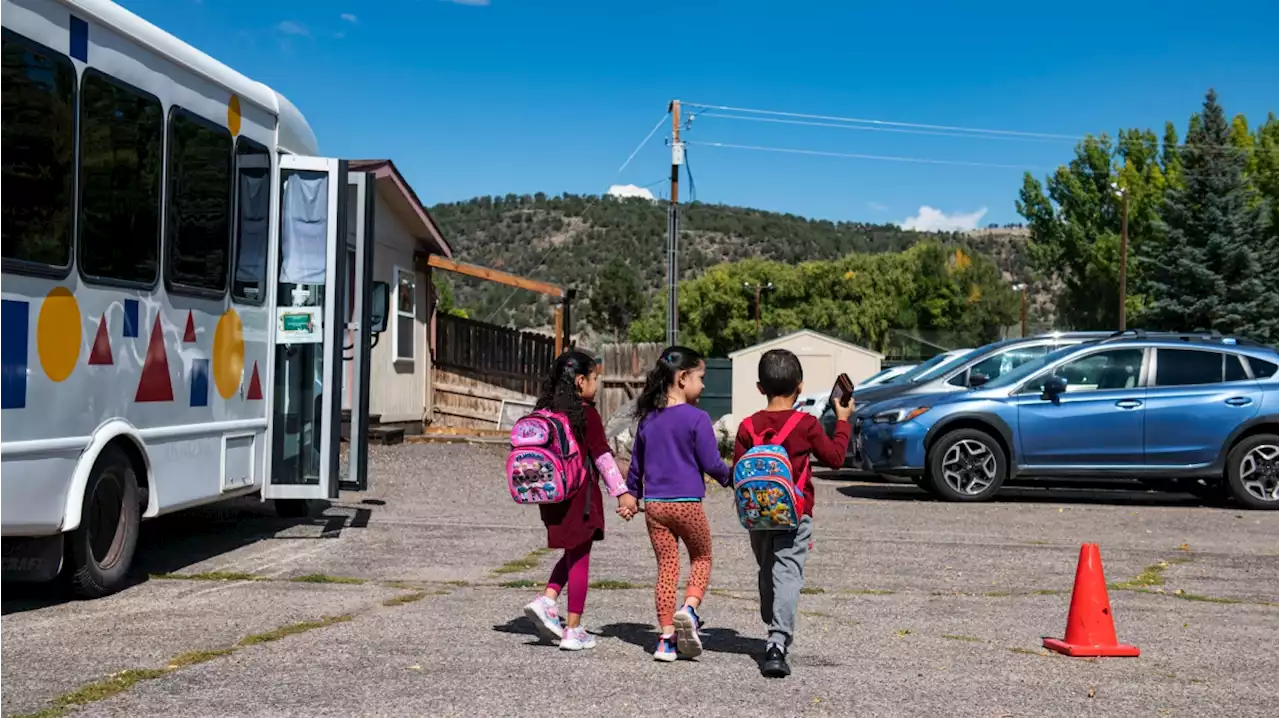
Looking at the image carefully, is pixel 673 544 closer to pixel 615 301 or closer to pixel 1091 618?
pixel 1091 618

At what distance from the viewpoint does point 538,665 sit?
620cm

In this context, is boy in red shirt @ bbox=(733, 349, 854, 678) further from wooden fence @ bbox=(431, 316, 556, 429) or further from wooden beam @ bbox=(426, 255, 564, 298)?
wooden fence @ bbox=(431, 316, 556, 429)

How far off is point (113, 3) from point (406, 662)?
4241 mm

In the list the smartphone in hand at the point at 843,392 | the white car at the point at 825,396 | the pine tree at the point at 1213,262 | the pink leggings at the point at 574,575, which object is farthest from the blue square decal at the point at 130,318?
the pine tree at the point at 1213,262

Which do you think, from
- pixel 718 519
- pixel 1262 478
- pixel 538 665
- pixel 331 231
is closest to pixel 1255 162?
pixel 1262 478

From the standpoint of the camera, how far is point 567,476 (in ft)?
21.2

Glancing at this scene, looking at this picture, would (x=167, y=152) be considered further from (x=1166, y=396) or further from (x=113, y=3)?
(x=1166, y=396)

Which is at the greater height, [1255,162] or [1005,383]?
[1255,162]

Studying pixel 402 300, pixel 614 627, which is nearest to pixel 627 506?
pixel 614 627

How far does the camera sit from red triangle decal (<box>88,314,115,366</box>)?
A: 7703 mm

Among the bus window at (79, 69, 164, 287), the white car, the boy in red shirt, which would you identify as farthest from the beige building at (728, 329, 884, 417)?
the boy in red shirt

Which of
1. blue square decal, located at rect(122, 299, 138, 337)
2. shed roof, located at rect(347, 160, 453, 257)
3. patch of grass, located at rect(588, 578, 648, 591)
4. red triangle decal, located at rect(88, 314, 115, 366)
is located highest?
shed roof, located at rect(347, 160, 453, 257)

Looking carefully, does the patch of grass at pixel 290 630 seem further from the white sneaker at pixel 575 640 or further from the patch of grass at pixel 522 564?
the patch of grass at pixel 522 564

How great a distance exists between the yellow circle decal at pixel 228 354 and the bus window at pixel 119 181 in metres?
1.08
